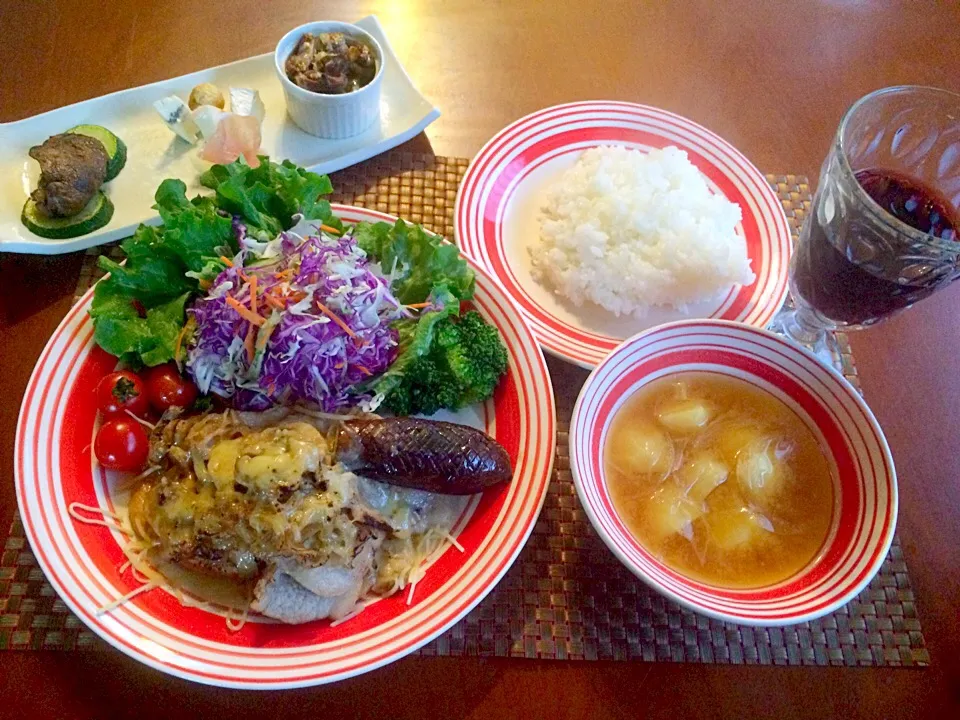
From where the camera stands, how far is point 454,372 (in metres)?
1.85

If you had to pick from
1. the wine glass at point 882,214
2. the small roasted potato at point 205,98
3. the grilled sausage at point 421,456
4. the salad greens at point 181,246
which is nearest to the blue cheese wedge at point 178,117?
the small roasted potato at point 205,98

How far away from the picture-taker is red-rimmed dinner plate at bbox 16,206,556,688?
143cm

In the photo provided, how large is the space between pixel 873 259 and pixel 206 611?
74.8 inches

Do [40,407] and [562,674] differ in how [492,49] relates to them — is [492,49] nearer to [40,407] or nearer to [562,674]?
[40,407]

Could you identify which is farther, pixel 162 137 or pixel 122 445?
pixel 162 137

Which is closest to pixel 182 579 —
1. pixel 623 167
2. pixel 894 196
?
pixel 623 167

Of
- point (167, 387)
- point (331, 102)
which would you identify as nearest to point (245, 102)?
point (331, 102)

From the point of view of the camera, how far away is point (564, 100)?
114 inches

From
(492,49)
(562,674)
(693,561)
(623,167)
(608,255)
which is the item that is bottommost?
(562,674)

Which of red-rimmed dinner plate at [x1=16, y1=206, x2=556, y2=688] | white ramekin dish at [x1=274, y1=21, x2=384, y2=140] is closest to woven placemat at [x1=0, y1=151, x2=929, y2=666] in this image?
red-rimmed dinner plate at [x1=16, y1=206, x2=556, y2=688]

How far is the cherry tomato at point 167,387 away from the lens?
1.83 m

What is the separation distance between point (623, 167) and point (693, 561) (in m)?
1.49

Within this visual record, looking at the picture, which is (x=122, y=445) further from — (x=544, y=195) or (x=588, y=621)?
(x=544, y=195)

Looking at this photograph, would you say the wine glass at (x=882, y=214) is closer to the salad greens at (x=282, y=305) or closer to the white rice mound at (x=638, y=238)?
the white rice mound at (x=638, y=238)
